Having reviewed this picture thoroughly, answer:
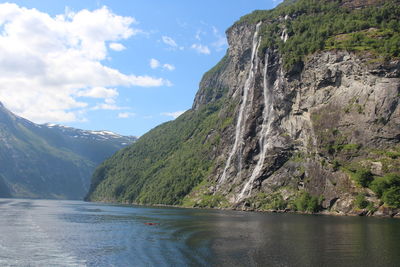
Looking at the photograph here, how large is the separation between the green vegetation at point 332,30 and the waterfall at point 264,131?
15.0 metres

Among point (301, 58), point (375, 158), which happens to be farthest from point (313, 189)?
point (301, 58)

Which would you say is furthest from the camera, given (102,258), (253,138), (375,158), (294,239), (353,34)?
(253,138)

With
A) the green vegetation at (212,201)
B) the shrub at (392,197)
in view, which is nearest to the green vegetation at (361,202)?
the shrub at (392,197)

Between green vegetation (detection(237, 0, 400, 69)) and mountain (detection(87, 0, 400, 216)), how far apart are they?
0.38 metres

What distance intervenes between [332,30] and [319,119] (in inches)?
1564

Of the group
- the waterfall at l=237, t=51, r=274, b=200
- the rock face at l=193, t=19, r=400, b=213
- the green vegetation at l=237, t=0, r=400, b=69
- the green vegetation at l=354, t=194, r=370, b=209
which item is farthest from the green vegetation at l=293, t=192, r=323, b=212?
the green vegetation at l=237, t=0, r=400, b=69

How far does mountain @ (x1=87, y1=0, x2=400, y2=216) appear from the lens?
4530 inches

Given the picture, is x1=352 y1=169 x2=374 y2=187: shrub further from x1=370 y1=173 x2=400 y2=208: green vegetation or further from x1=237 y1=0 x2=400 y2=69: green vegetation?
x1=237 y1=0 x2=400 y2=69: green vegetation

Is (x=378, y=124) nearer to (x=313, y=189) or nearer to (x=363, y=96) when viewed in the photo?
(x=363, y=96)

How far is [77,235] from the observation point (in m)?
67.1

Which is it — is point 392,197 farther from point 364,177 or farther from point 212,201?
point 212,201

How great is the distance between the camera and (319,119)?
13525cm

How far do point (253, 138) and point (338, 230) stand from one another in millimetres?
95923

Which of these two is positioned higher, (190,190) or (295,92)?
(295,92)
